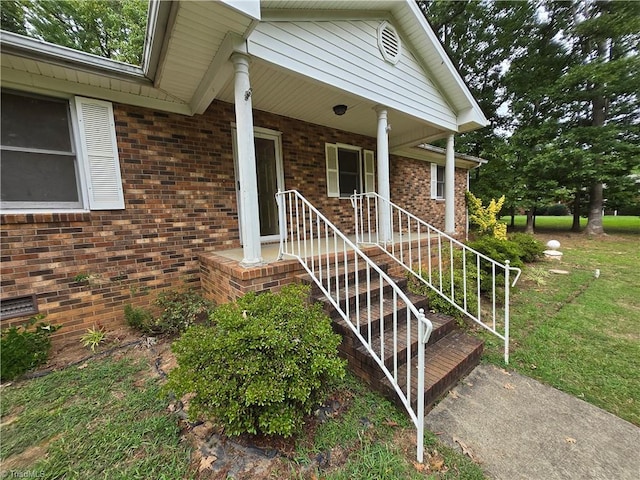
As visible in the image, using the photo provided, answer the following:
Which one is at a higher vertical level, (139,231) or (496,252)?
(139,231)

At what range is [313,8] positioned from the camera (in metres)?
3.22

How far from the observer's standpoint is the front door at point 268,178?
4848mm

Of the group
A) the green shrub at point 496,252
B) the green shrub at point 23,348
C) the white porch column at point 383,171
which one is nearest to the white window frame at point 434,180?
the green shrub at point 496,252

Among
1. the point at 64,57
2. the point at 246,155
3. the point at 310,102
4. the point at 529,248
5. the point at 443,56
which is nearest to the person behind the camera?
the point at 64,57

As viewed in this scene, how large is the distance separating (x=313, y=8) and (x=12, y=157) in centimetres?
384

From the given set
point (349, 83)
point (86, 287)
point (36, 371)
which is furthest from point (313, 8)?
point (36, 371)

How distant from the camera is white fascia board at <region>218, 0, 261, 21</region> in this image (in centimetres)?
224

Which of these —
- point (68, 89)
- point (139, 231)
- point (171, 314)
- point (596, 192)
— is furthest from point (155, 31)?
point (596, 192)

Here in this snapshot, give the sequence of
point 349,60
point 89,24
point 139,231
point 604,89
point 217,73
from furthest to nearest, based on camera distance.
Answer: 1. point 89,24
2. point 604,89
3. point 349,60
4. point 139,231
5. point 217,73

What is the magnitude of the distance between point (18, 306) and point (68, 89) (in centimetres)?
252

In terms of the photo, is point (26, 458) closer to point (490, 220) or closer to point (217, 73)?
point (217, 73)

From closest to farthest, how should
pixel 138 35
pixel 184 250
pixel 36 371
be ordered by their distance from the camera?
pixel 36 371 → pixel 184 250 → pixel 138 35

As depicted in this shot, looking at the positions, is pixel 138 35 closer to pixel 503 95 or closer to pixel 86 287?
Answer: pixel 86 287

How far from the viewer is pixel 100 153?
10.7 feet
